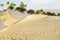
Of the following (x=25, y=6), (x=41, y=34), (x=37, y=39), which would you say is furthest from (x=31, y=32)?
(x=25, y=6)

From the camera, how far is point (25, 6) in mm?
57750

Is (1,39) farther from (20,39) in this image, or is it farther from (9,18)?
(9,18)

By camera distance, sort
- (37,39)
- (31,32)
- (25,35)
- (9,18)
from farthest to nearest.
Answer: (9,18) → (31,32) → (25,35) → (37,39)

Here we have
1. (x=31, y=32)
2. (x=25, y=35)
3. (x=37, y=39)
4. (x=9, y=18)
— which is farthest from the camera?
(x=9, y=18)

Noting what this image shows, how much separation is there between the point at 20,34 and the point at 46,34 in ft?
6.04

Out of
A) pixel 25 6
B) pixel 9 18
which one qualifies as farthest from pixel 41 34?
pixel 25 6

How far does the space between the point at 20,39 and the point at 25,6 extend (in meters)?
46.0

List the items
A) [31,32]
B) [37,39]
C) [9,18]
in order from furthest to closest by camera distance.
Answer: [9,18] < [31,32] < [37,39]

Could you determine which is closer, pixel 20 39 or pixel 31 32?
pixel 20 39

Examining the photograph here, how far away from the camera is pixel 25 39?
12.1m

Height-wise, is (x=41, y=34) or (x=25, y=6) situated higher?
(x=41, y=34)

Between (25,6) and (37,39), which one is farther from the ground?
(37,39)

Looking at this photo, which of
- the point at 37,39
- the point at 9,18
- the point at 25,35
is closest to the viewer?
the point at 37,39

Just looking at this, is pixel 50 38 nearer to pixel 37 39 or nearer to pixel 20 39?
pixel 37 39
